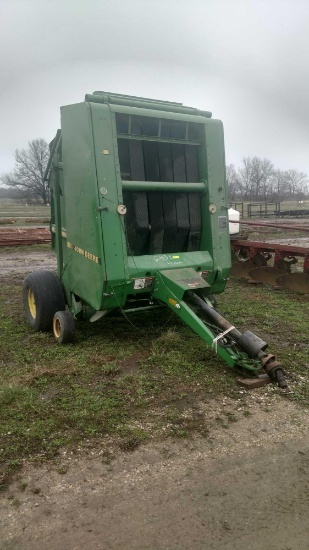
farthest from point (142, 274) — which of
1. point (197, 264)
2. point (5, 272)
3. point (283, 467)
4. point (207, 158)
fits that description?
point (5, 272)

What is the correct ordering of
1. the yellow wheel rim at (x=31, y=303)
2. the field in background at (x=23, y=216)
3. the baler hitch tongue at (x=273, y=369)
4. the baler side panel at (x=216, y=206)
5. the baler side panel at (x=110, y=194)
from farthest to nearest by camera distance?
1. the field in background at (x=23, y=216)
2. the yellow wheel rim at (x=31, y=303)
3. the baler side panel at (x=216, y=206)
4. the baler side panel at (x=110, y=194)
5. the baler hitch tongue at (x=273, y=369)

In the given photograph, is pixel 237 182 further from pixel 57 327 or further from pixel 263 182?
pixel 57 327

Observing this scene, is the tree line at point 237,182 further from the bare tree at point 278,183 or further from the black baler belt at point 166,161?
the black baler belt at point 166,161

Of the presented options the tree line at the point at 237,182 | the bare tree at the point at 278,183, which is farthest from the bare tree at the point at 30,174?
the bare tree at the point at 278,183

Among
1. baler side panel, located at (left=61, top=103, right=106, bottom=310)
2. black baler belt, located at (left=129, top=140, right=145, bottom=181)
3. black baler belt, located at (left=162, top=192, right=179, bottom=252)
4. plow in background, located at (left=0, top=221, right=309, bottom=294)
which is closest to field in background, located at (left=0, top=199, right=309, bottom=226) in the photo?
plow in background, located at (left=0, top=221, right=309, bottom=294)

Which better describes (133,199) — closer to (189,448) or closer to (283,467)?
(189,448)

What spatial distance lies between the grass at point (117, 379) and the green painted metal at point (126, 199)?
0.44 meters

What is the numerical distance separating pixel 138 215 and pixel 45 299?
1646mm

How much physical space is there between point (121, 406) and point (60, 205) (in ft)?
10.6

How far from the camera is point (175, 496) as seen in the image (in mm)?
2775

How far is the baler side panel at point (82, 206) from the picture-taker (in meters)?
4.93

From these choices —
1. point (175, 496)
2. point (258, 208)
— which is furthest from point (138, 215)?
point (258, 208)

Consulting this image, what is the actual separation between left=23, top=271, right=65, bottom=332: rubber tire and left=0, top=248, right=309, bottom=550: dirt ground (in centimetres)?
287

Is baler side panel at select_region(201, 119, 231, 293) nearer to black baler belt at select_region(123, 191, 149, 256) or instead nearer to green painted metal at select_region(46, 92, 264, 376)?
green painted metal at select_region(46, 92, 264, 376)
